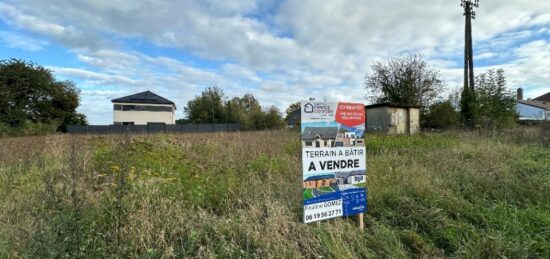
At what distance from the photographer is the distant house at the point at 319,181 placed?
2.76m

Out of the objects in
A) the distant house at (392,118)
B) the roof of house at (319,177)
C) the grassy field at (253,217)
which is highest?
the distant house at (392,118)

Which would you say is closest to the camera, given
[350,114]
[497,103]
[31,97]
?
[350,114]

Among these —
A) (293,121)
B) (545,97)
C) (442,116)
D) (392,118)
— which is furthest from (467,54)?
(545,97)

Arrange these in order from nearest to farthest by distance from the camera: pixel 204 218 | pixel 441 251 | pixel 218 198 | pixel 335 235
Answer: pixel 441 251, pixel 335 235, pixel 204 218, pixel 218 198

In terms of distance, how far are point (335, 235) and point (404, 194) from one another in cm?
149

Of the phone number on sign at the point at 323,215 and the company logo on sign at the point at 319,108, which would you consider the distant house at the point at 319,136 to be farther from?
the phone number on sign at the point at 323,215

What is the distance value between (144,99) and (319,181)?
46059 mm

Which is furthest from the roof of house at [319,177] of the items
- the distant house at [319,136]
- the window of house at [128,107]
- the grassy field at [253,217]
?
the window of house at [128,107]

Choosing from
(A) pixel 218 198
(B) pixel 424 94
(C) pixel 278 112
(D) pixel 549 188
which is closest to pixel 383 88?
(B) pixel 424 94

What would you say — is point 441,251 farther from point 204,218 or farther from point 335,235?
point 204,218

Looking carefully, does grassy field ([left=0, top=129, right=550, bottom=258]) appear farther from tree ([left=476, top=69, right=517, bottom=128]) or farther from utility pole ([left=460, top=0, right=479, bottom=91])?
utility pole ([left=460, top=0, right=479, bottom=91])

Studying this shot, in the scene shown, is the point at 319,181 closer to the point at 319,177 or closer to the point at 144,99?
the point at 319,177

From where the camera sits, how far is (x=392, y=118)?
18.5 m

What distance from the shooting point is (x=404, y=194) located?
379 centimetres
